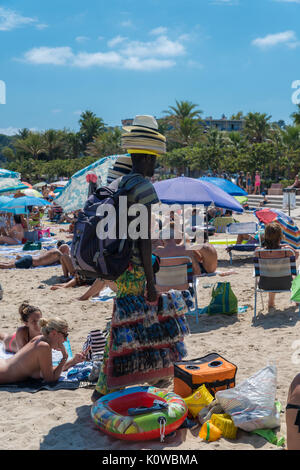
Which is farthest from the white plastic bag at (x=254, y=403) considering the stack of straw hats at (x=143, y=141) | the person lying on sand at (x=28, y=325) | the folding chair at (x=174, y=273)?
the folding chair at (x=174, y=273)

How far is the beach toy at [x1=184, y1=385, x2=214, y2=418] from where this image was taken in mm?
3383

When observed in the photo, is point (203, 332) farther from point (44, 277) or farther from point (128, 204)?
point (44, 277)

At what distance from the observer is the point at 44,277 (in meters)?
9.47

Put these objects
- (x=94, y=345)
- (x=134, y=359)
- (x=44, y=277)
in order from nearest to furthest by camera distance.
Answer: (x=134, y=359), (x=94, y=345), (x=44, y=277)

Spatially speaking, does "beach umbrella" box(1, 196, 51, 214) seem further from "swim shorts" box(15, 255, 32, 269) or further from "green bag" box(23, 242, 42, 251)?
"swim shorts" box(15, 255, 32, 269)

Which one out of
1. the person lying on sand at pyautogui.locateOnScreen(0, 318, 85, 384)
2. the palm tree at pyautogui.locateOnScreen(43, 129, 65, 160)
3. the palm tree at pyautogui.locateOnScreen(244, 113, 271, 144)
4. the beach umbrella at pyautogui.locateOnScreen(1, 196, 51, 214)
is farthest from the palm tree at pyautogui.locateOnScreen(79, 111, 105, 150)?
the person lying on sand at pyautogui.locateOnScreen(0, 318, 85, 384)

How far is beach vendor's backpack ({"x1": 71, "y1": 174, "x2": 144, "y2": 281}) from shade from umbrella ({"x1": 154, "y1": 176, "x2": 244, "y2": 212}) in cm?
576

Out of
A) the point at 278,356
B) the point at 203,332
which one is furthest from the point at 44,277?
the point at 278,356

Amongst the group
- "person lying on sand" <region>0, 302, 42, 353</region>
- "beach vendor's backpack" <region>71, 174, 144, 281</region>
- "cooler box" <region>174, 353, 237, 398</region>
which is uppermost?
"beach vendor's backpack" <region>71, 174, 144, 281</region>

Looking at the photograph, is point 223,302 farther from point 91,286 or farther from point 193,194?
point 193,194

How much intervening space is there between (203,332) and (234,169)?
29.3 metres

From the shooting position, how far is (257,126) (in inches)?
1983

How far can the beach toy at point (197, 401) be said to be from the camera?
11.1 ft

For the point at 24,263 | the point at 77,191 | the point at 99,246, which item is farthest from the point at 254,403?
the point at 77,191
